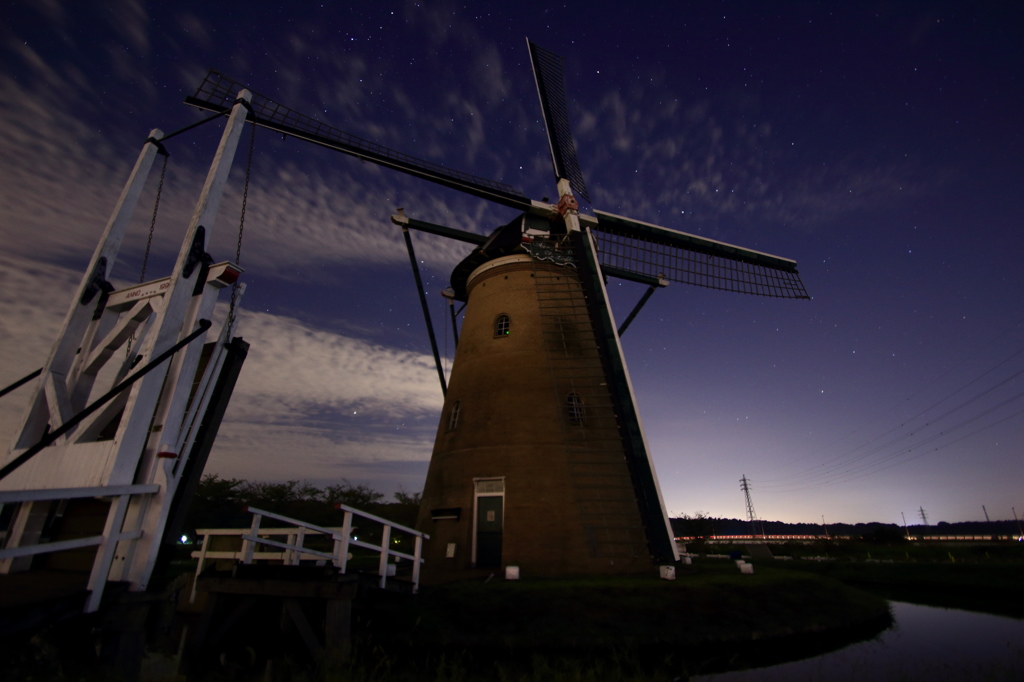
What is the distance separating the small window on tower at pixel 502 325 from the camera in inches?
698

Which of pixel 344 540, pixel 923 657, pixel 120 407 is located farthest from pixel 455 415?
pixel 923 657

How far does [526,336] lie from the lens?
56.5 feet

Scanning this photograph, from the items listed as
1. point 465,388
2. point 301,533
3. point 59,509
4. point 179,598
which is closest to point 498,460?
point 465,388

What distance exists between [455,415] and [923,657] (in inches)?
509

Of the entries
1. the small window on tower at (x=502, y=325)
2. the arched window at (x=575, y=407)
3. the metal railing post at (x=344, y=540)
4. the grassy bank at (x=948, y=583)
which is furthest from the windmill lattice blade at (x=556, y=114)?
the grassy bank at (x=948, y=583)

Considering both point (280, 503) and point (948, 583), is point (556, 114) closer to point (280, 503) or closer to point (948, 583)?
point (948, 583)

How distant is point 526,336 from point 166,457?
12625 millimetres

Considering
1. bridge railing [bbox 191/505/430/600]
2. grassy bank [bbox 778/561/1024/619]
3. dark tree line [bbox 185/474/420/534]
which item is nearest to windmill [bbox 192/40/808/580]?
bridge railing [bbox 191/505/430/600]

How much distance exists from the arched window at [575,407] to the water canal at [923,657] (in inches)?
309

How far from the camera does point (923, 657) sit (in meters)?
10.4

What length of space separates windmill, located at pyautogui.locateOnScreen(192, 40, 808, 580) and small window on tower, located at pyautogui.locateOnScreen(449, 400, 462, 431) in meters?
0.05

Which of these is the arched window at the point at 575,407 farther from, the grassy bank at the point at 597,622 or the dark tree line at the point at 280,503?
the dark tree line at the point at 280,503

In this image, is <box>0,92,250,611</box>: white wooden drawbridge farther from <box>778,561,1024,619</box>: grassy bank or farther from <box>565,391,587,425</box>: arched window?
<box>778,561,1024,619</box>: grassy bank

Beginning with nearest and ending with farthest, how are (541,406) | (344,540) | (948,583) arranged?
(344,540) → (541,406) → (948,583)
